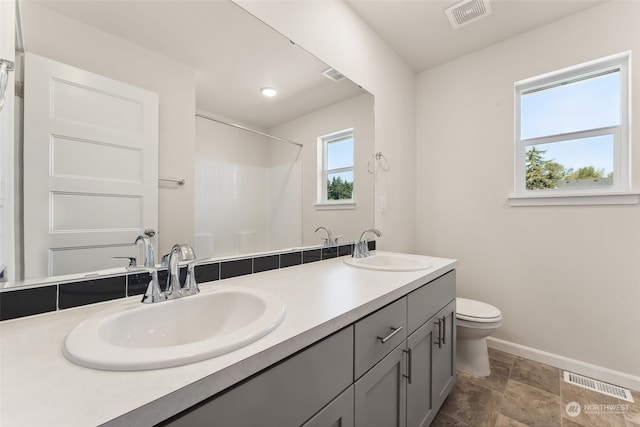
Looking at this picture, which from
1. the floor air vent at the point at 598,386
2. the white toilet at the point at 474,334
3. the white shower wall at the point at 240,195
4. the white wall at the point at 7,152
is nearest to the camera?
the white wall at the point at 7,152

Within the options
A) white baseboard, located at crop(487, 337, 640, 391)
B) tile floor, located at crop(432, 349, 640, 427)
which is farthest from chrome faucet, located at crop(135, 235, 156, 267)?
white baseboard, located at crop(487, 337, 640, 391)

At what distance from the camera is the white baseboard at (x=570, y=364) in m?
1.62

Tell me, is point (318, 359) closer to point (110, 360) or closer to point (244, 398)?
point (244, 398)

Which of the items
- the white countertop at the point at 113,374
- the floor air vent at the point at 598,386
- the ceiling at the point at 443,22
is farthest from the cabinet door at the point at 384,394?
the ceiling at the point at 443,22

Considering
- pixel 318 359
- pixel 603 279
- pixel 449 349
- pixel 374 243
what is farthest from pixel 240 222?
pixel 603 279

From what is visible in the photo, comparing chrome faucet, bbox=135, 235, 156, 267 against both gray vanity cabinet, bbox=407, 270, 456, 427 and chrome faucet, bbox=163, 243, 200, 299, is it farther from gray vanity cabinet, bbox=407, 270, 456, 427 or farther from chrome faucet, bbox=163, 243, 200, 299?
gray vanity cabinet, bbox=407, 270, 456, 427

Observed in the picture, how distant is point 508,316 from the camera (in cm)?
204

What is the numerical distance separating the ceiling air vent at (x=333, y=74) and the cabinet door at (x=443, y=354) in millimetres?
1481

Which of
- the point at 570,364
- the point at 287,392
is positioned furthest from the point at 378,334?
the point at 570,364

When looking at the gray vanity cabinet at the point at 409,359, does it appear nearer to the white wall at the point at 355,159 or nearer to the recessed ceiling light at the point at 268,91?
the white wall at the point at 355,159

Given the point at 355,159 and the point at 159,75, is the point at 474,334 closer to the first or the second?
the point at 355,159

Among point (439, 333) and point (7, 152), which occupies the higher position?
point (7, 152)

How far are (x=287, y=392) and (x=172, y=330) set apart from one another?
1.33 ft

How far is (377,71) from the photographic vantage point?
2.02 m
